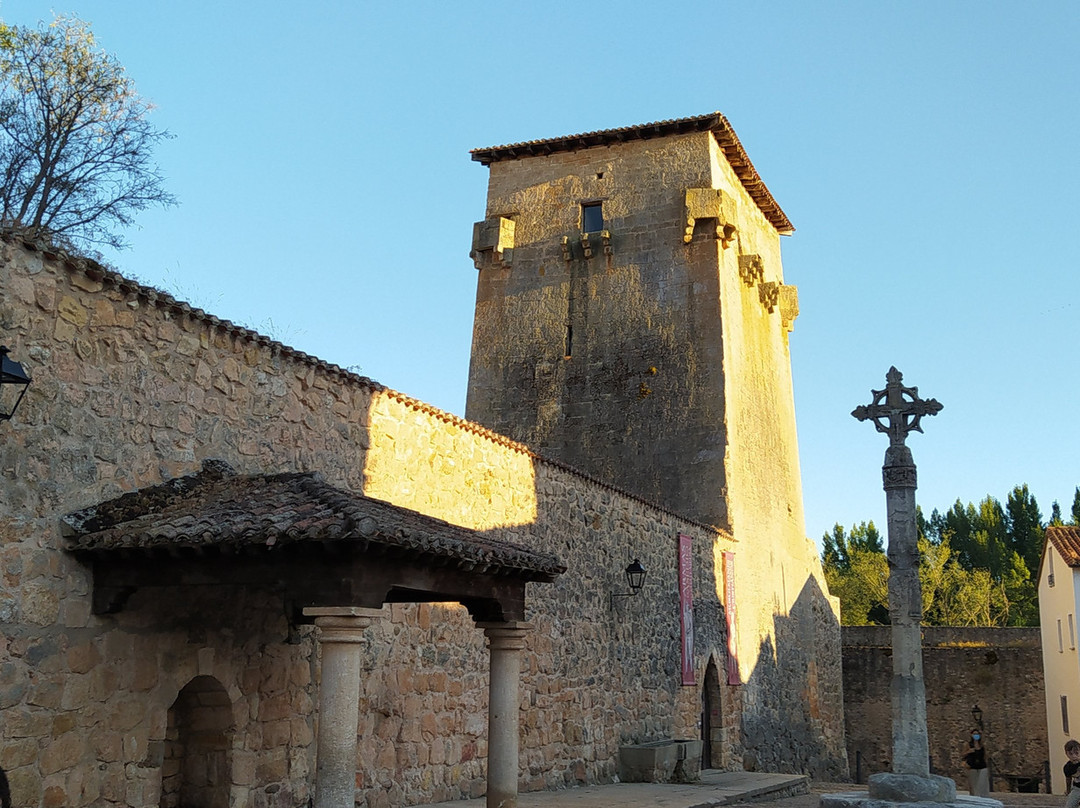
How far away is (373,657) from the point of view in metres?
10.1

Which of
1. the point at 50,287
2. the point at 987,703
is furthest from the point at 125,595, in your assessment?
the point at 987,703

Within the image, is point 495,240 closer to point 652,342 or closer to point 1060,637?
point 652,342

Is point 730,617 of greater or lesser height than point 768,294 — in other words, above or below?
below

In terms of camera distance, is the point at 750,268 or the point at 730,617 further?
the point at 750,268

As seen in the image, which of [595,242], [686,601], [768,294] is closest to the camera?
[686,601]

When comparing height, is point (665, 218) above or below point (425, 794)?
above

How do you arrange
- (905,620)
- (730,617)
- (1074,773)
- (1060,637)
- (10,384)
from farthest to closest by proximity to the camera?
(1060,637)
(730,617)
(905,620)
(1074,773)
(10,384)

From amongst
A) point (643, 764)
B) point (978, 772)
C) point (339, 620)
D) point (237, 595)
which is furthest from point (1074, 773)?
point (237, 595)

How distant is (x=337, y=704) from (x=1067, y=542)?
76.3ft

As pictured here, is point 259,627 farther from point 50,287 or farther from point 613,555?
point 613,555

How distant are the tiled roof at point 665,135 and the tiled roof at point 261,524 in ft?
53.0

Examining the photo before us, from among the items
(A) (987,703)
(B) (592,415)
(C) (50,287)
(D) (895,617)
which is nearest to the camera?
(C) (50,287)

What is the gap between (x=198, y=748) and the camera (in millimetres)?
8555

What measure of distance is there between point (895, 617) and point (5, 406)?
31.4 feet
